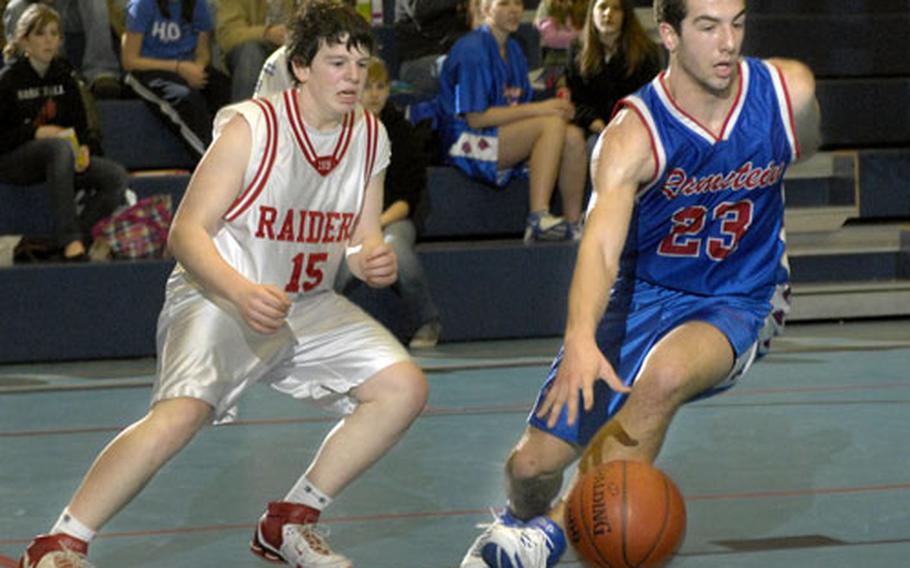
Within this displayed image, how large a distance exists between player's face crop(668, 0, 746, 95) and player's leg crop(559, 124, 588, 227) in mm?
4569

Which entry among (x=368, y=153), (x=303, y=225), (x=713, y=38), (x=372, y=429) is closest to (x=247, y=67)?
(x=368, y=153)

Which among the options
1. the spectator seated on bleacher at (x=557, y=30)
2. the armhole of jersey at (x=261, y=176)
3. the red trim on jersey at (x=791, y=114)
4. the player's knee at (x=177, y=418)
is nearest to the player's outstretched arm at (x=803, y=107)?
the red trim on jersey at (x=791, y=114)

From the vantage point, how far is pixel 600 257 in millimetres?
3617

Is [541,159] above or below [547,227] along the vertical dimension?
above

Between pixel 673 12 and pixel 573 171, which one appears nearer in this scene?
pixel 673 12

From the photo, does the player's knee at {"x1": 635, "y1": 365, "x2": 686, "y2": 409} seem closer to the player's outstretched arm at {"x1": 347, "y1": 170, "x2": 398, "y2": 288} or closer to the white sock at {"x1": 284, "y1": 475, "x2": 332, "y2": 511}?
the player's outstretched arm at {"x1": 347, "y1": 170, "x2": 398, "y2": 288}

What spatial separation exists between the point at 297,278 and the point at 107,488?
0.76 m

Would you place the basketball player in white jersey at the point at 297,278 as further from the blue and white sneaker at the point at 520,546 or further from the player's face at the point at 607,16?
the player's face at the point at 607,16

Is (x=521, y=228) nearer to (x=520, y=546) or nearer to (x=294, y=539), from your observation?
(x=294, y=539)

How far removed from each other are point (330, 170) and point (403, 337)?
3.97 meters

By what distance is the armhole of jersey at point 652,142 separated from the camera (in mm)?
3891

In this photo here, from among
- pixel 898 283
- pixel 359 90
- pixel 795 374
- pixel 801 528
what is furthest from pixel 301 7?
pixel 898 283

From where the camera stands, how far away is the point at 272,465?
5.33 metres

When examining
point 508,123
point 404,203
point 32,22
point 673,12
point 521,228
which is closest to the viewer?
point 673,12
